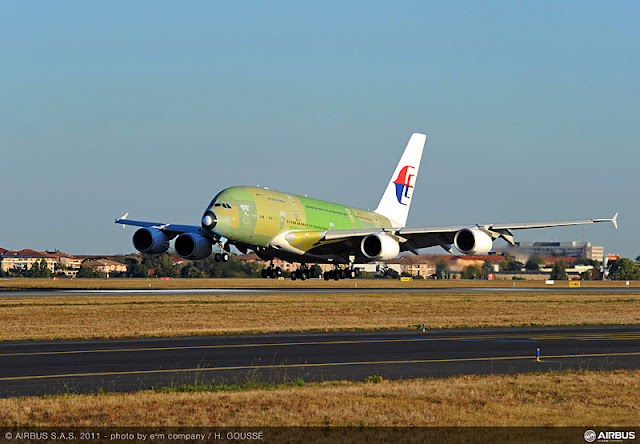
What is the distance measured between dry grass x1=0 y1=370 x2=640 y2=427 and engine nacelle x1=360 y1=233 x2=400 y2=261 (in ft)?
165

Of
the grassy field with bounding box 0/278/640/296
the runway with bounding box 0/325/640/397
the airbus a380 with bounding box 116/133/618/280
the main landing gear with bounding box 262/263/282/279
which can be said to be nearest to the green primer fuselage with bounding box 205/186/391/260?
the airbus a380 with bounding box 116/133/618/280

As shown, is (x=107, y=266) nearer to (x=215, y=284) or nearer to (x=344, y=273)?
(x=215, y=284)

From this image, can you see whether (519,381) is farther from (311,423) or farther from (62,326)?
(62,326)

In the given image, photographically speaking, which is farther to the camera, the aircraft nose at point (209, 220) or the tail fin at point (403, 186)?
the tail fin at point (403, 186)

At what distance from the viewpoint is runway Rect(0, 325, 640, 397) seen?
20312 mm

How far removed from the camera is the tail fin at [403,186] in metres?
88.3

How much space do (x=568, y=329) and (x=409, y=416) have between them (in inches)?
940

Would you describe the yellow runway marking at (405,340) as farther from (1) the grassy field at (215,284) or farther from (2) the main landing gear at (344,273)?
(1) the grassy field at (215,284)

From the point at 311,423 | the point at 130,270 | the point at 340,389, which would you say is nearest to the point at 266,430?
the point at 311,423

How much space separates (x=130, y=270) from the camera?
479 feet

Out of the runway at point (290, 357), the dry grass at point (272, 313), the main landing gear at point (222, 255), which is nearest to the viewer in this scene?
the runway at point (290, 357)

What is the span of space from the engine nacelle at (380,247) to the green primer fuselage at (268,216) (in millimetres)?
4005

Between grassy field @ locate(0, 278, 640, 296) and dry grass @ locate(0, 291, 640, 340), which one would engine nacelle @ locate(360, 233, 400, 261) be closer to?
dry grass @ locate(0, 291, 640, 340)

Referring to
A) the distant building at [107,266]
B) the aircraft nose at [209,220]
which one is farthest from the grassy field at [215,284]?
the distant building at [107,266]
